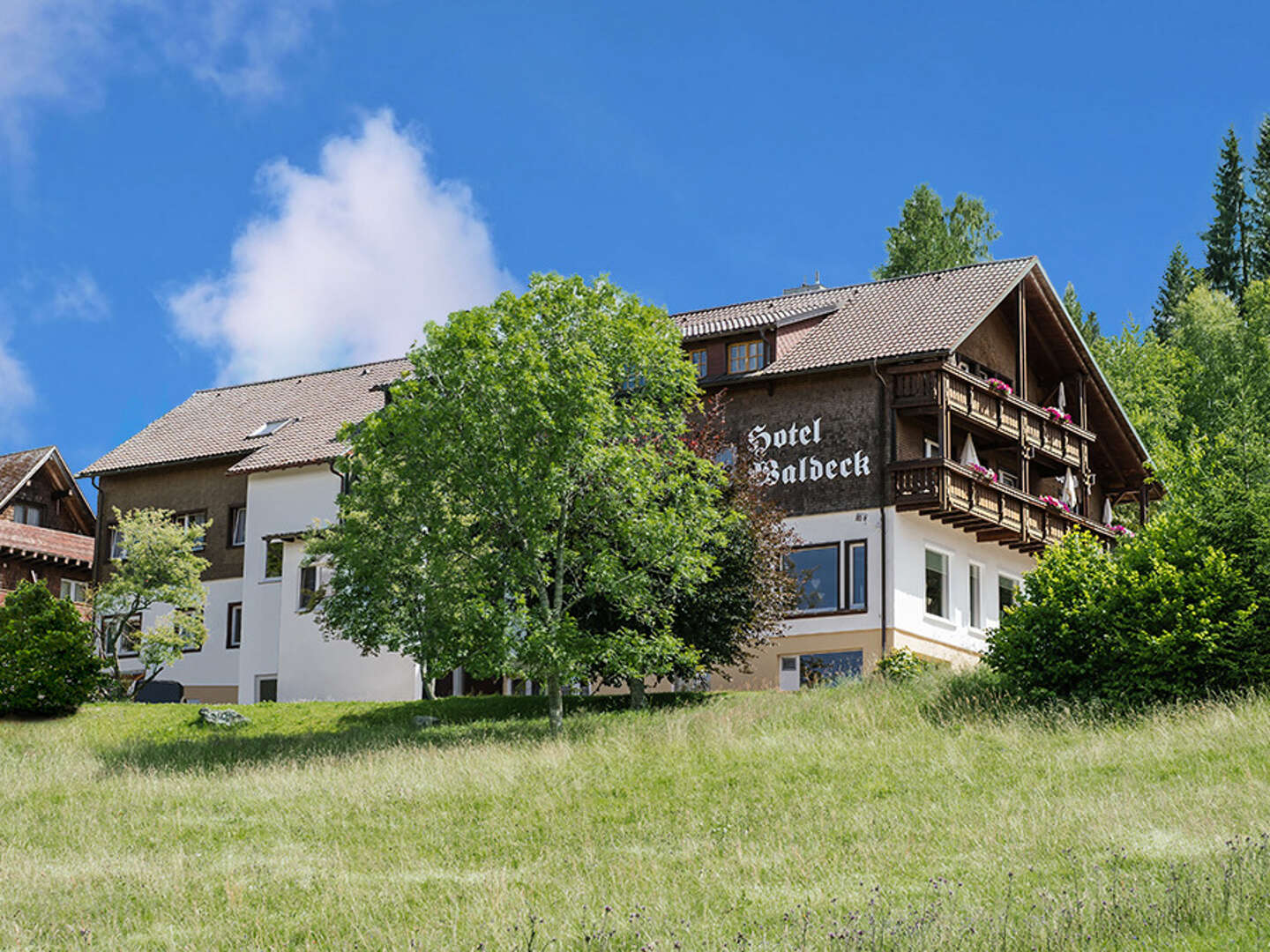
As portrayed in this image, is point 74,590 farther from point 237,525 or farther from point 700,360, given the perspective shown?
point 700,360

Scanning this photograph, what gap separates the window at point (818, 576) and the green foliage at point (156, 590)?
17336 millimetres

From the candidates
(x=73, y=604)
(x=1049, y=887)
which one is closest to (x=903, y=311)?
(x=73, y=604)

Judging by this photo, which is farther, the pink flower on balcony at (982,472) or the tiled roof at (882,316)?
the tiled roof at (882,316)

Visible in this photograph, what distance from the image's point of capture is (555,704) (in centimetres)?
3147

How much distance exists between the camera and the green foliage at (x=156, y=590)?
45.0 meters

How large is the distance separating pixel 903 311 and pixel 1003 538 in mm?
6509

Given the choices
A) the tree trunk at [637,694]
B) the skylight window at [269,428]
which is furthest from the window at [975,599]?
the skylight window at [269,428]

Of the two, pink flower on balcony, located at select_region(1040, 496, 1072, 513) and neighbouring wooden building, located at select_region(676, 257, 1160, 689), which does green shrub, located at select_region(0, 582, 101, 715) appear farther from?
pink flower on balcony, located at select_region(1040, 496, 1072, 513)

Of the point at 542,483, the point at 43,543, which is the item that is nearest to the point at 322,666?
the point at 542,483

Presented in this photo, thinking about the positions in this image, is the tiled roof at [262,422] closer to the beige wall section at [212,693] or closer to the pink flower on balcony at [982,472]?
the beige wall section at [212,693]

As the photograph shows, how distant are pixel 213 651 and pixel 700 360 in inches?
721

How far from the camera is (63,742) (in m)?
34.2

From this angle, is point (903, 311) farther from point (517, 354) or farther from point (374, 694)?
point (374, 694)

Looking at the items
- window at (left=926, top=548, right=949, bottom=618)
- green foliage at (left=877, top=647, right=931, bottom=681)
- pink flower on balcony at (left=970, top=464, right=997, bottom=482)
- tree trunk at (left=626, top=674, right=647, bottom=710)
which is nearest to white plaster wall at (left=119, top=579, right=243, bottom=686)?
tree trunk at (left=626, top=674, right=647, bottom=710)
